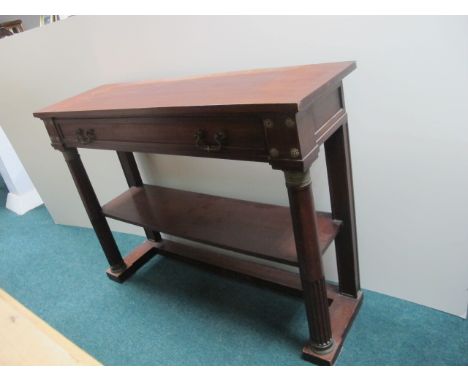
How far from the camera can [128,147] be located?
4.09 ft

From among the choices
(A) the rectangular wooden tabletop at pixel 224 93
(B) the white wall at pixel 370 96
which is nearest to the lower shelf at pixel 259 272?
(B) the white wall at pixel 370 96

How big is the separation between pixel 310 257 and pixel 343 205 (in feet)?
0.87

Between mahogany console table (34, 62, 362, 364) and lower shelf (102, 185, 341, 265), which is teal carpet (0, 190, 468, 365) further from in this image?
lower shelf (102, 185, 341, 265)

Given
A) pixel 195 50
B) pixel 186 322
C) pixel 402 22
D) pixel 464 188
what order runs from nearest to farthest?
1. pixel 402 22
2. pixel 464 188
3. pixel 195 50
4. pixel 186 322

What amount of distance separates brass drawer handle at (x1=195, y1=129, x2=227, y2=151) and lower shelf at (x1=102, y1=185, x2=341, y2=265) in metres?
0.39

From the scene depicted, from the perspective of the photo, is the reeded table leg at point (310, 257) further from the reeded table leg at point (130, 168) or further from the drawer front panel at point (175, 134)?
the reeded table leg at point (130, 168)

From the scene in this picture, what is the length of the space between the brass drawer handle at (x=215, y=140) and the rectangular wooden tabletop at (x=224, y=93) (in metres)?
0.07

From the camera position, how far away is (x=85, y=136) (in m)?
1.35

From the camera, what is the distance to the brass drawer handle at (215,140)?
0.98 m

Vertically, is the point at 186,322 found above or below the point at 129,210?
below

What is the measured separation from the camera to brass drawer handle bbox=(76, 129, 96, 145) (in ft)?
4.35

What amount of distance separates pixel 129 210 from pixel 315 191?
32.0 inches

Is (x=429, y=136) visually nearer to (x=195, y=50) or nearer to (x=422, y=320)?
(x=422, y=320)

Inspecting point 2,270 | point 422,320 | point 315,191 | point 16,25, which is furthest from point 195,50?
point 2,270
